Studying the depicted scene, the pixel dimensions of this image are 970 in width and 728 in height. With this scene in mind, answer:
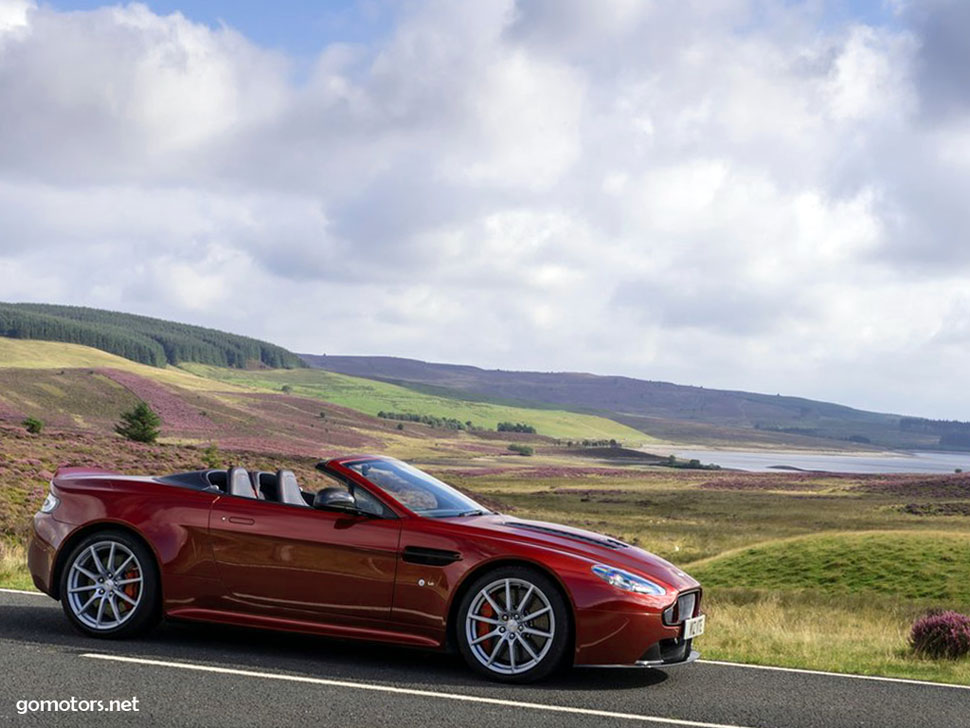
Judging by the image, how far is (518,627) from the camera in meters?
7.93

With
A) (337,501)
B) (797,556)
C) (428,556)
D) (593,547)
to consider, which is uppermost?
(337,501)

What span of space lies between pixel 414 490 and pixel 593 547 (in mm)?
1546

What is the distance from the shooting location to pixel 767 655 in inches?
412

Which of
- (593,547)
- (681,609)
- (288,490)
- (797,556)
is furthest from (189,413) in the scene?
(681,609)

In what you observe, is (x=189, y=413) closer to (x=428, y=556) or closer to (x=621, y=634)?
(x=428, y=556)

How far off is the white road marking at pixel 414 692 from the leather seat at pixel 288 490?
152 centimetres

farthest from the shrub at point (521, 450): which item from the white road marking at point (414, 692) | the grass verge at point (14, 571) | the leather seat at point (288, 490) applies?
the white road marking at point (414, 692)

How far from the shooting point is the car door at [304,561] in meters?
8.23

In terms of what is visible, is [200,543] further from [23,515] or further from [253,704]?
[23,515]

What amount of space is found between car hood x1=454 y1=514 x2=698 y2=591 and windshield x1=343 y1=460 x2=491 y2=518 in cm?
A: 29

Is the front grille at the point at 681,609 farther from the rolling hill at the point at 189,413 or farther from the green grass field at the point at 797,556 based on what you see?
the rolling hill at the point at 189,413

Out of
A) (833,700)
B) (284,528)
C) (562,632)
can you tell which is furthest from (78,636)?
(833,700)

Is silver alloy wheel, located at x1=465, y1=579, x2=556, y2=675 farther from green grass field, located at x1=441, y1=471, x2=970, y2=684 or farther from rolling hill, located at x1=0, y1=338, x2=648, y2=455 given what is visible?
rolling hill, located at x1=0, y1=338, x2=648, y2=455

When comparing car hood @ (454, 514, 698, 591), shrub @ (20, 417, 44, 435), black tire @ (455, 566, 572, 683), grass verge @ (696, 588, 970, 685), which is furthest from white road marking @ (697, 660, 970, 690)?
shrub @ (20, 417, 44, 435)
